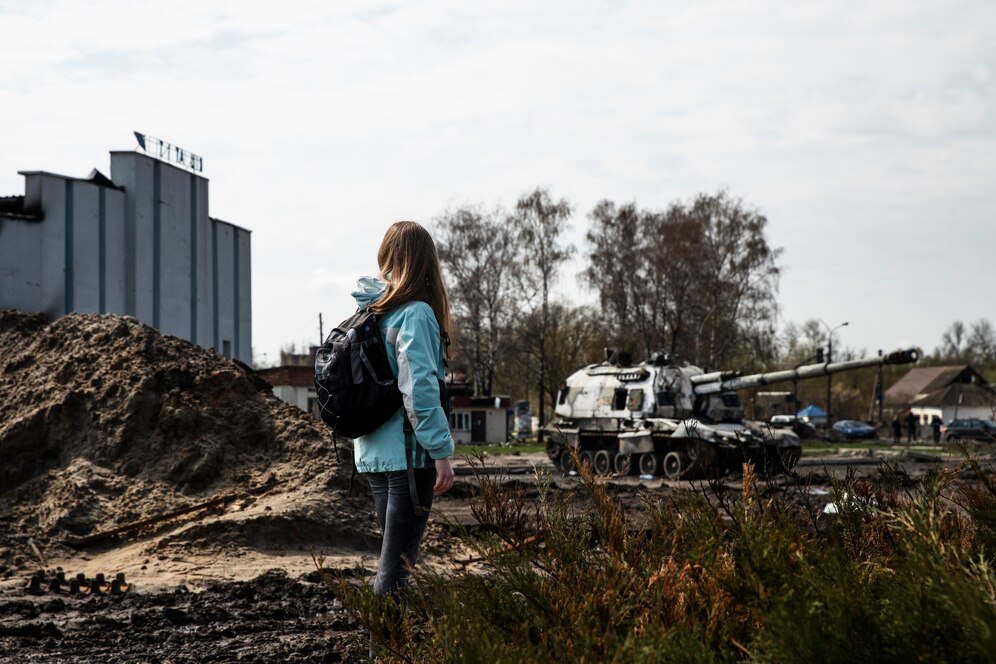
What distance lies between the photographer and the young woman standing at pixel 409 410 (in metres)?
4.39

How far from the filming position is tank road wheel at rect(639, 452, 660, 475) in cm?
2352

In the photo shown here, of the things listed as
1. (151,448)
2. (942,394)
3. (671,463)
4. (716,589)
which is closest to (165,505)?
(151,448)

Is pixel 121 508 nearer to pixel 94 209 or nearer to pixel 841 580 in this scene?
pixel 841 580

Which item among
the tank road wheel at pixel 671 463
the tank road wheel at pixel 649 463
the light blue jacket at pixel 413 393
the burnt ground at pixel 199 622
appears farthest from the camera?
the tank road wheel at pixel 649 463

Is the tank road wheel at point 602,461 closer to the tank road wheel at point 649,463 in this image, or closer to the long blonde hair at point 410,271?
the tank road wheel at point 649,463

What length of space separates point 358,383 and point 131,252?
20715 millimetres

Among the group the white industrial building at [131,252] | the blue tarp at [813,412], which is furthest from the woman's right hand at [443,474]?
the blue tarp at [813,412]

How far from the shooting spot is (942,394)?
69000mm

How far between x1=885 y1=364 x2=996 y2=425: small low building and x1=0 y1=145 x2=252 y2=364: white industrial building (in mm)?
47883

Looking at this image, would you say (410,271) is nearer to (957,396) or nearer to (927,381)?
(957,396)

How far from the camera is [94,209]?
2275 cm

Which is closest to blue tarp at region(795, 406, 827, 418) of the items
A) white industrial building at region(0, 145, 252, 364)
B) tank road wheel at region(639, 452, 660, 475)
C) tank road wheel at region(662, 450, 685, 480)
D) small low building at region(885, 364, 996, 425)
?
small low building at region(885, 364, 996, 425)

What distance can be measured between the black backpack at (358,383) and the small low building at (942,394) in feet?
213

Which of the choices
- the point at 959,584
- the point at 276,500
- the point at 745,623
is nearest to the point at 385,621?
the point at 745,623
